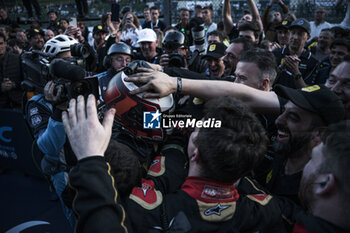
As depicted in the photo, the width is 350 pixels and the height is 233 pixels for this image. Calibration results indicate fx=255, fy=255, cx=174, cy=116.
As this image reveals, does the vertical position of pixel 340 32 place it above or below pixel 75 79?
below

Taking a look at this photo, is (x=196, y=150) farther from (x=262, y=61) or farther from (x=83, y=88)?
(x=262, y=61)

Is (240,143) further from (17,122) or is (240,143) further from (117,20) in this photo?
(117,20)

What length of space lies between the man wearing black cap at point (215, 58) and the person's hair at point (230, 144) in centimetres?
252

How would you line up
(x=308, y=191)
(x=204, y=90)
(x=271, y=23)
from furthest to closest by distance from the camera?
(x=271, y=23)
(x=204, y=90)
(x=308, y=191)

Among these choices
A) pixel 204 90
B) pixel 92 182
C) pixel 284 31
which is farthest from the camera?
pixel 284 31

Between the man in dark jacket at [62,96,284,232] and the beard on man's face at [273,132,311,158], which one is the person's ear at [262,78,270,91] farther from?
the man in dark jacket at [62,96,284,232]

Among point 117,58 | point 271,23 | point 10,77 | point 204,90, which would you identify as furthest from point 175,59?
point 271,23

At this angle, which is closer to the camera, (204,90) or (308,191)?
(308,191)

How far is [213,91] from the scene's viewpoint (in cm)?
178

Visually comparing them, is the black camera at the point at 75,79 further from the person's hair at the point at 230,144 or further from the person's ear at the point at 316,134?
the person's ear at the point at 316,134

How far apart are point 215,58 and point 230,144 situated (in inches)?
108

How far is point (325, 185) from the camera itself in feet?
3.58

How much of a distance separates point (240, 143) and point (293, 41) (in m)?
3.73

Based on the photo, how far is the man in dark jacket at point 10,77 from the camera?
5.09 m
